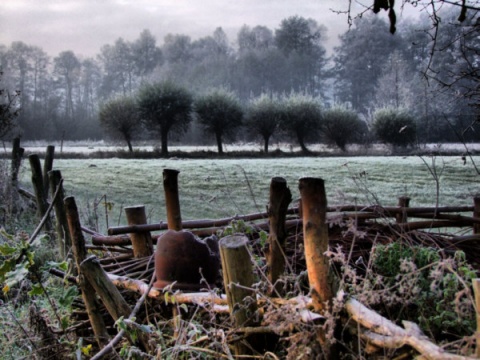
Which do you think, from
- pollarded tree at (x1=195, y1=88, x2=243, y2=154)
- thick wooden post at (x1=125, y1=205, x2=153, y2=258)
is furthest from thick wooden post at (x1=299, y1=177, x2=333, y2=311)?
pollarded tree at (x1=195, y1=88, x2=243, y2=154)

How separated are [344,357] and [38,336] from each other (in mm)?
1093

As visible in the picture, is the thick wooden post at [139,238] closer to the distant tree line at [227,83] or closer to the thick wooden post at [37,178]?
the thick wooden post at [37,178]

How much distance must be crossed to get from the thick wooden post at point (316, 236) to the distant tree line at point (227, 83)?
10.1m

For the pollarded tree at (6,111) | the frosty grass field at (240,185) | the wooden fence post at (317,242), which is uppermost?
the pollarded tree at (6,111)

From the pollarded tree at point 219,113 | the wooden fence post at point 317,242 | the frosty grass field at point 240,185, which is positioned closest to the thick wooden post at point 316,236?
the wooden fence post at point 317,242

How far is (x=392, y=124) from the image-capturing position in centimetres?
1251

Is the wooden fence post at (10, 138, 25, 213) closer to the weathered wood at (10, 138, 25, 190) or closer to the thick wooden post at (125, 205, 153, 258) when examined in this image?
the weathered wood at (10, 138, 25, 190)

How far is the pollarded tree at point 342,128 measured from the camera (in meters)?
13.3

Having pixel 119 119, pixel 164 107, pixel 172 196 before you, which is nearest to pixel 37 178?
pixel 172 196

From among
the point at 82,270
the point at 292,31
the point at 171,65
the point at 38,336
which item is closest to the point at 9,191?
the point at 38,336

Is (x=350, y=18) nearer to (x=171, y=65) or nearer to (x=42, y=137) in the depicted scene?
(x=42, y=137)

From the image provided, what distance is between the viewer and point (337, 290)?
0.90 metres

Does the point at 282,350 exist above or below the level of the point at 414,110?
below

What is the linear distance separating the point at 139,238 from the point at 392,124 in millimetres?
11652
